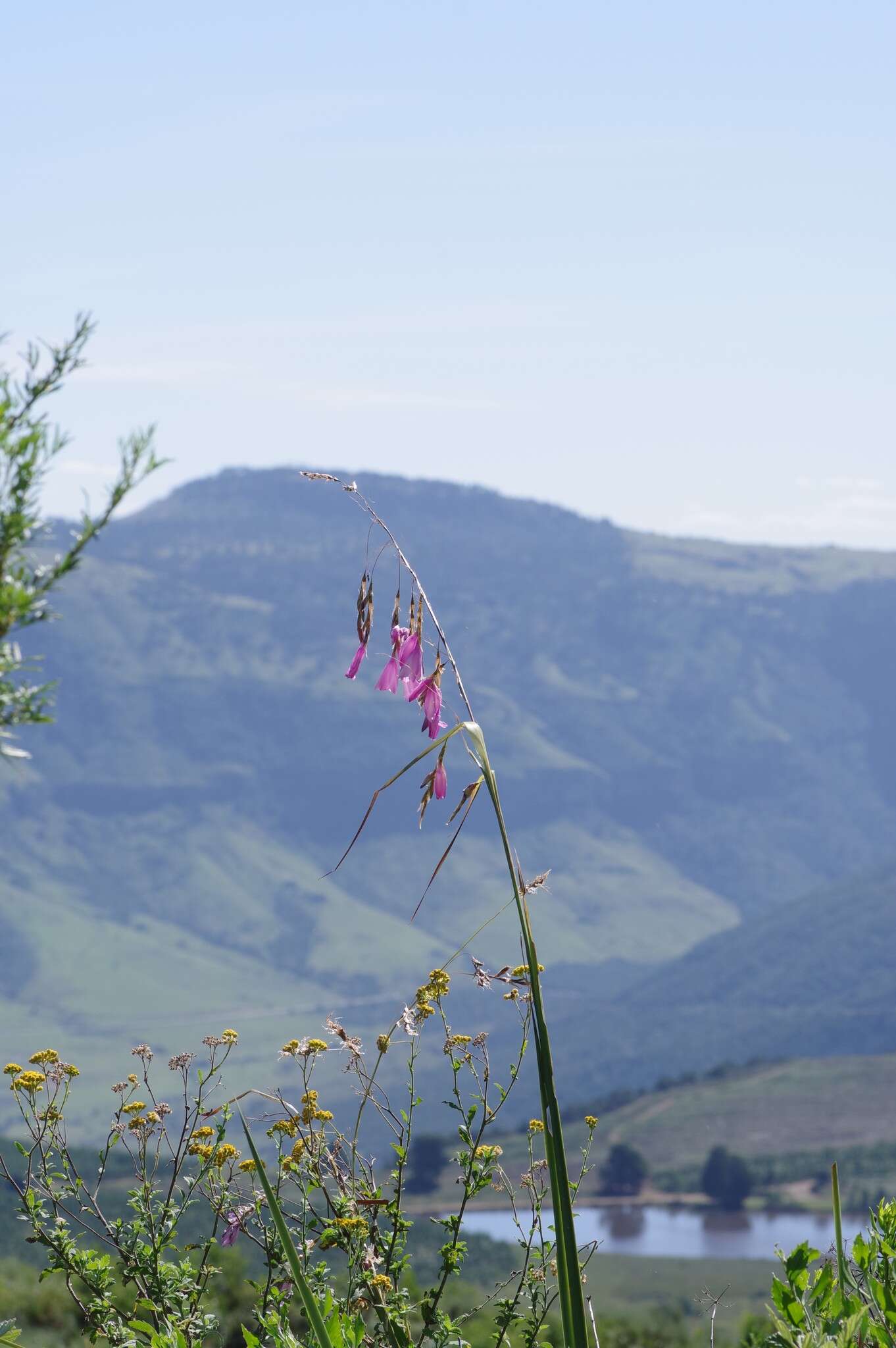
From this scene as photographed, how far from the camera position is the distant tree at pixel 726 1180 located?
7156 cm

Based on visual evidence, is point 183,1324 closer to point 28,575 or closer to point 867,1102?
point 28,575

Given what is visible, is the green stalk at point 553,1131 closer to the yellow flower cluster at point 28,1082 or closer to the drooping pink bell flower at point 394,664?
the drooping pink bell flower at point 394,664

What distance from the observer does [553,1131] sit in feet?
7.14

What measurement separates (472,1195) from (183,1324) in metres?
0.66

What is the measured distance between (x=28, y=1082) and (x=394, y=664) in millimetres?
1342

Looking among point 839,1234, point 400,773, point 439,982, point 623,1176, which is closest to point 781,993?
point 623,1176

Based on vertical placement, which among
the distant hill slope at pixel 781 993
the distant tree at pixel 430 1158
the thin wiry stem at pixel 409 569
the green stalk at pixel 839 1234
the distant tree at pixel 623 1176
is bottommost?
the distant hill slope at pixel 781 993

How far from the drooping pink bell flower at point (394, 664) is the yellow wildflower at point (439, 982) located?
72 centimetres

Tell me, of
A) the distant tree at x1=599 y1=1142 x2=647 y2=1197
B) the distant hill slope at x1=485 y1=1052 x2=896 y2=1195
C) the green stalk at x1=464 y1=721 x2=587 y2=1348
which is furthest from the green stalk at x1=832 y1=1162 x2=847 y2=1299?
the distant hill slope at x1=485 y1=1052 x2=896 y2=1195

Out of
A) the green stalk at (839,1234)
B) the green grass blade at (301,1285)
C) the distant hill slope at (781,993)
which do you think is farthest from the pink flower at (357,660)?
the distant hill slope at (781,993)

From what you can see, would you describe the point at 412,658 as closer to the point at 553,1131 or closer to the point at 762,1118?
the point at 553,1131

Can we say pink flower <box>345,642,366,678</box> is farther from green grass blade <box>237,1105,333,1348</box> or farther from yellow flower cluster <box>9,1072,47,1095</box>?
yellow flower cluster <box>9,1072,47,1095</box>

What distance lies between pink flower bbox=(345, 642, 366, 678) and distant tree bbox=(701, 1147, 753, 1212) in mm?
73646

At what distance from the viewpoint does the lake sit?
54938 millimetres
